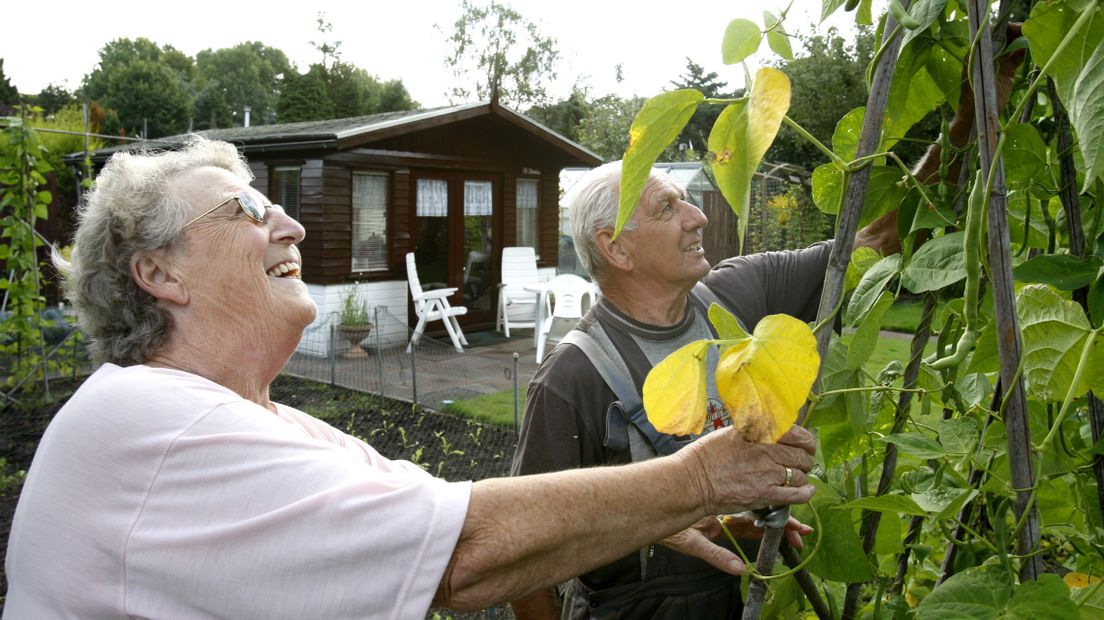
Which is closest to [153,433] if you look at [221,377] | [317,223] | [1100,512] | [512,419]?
[221,377]

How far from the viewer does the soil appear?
17.2 feet

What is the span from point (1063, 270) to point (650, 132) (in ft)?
1.65

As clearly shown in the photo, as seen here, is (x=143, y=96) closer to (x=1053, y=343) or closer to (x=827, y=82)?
(x=827, y=82)

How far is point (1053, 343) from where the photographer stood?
0.83 meters

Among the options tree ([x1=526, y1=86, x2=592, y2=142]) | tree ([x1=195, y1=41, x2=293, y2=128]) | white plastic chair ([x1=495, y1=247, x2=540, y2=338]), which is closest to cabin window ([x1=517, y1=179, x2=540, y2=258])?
white plastic chair ([x1=495, y1=247, x2=540, y2=338])

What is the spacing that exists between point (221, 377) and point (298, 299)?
0.65ft

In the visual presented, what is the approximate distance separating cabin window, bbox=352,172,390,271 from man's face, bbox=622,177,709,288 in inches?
324

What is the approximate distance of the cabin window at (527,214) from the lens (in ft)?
39.9

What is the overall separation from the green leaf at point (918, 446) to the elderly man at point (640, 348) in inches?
20.6

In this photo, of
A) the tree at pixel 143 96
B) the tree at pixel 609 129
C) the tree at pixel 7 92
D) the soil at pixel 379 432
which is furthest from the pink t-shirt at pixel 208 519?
the tree at pixel 143 96

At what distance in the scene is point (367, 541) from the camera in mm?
1014

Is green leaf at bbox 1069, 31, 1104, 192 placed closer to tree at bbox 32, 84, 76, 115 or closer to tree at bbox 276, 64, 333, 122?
tree at bbox 276, 64, 333, 122

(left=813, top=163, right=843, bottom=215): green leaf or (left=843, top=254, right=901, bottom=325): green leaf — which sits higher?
(left=813, top=163, right=843, bottom=215): green leaf

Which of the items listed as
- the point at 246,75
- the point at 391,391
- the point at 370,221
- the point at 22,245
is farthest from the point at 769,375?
the point at 246,75
